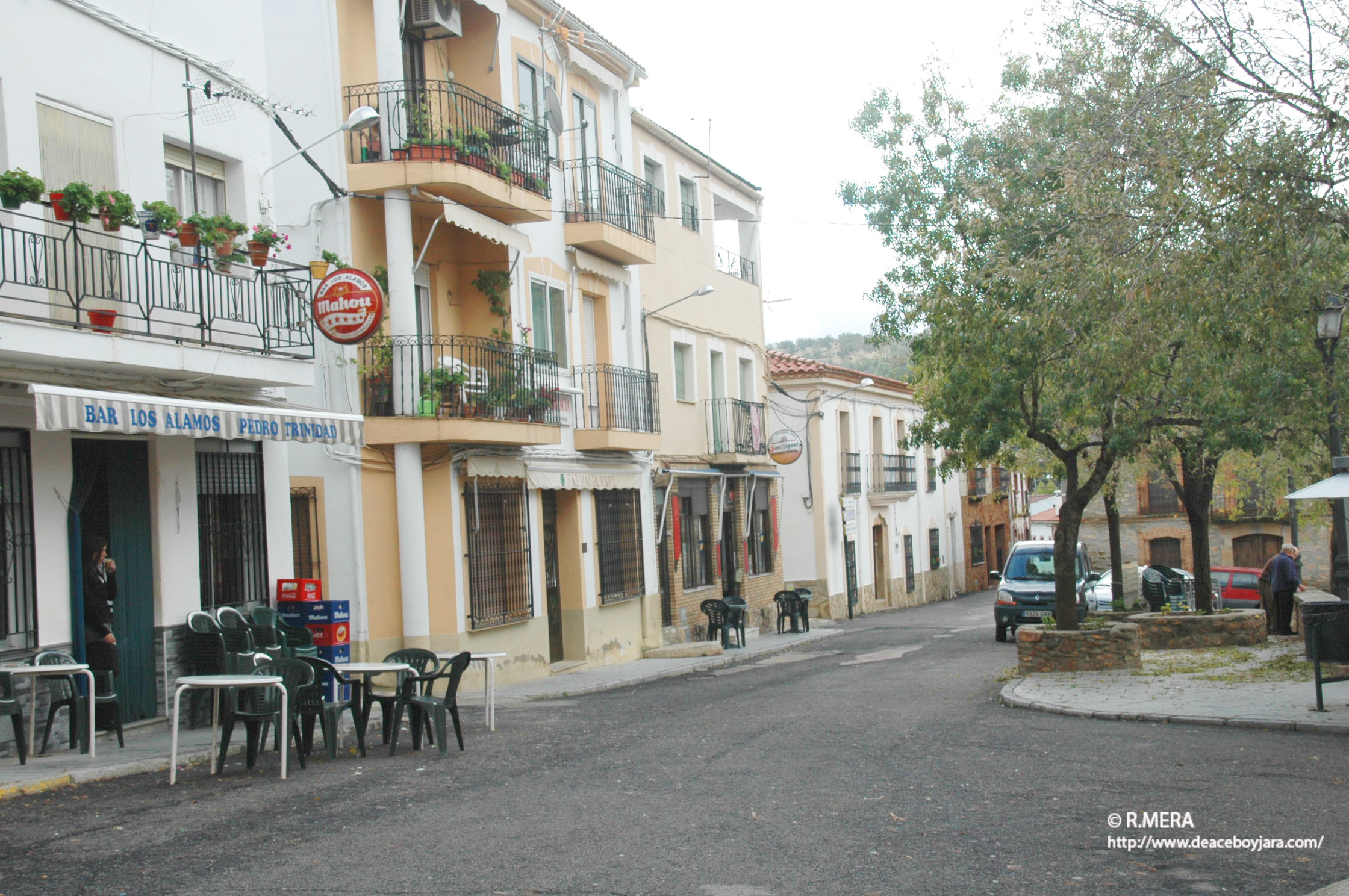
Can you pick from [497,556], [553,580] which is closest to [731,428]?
[553,580]

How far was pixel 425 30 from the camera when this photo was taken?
56.1 ft

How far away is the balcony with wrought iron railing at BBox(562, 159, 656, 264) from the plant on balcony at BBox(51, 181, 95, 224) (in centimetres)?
1069

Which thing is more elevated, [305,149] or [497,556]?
[305,149]

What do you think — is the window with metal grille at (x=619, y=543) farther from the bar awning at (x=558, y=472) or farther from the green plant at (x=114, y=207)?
the green plant at (x=114, y=207)

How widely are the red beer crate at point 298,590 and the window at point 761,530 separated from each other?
1566 centimetres

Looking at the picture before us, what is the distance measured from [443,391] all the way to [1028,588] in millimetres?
12666

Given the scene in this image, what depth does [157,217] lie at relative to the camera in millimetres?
10906

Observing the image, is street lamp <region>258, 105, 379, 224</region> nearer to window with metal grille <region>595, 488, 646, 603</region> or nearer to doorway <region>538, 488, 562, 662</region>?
doorway <region>538, 488, 562, 662</region>

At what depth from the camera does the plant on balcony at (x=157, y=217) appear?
1086 centimetres

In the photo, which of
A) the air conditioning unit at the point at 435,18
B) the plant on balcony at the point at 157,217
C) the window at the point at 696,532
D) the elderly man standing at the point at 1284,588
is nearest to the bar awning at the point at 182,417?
the plant on balcony at the point at 157,217

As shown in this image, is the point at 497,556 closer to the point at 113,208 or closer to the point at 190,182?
the point at 190,182

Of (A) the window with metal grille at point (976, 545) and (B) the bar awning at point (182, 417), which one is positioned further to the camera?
(A) the window with metal grille at point (976, 545)

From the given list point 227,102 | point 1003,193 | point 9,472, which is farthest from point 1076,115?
point 9,472

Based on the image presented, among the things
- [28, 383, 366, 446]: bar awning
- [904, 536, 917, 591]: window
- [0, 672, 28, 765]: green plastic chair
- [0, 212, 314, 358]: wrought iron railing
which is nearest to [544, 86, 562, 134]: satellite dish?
[0, 212, 314, 358]: wrought iron railing
